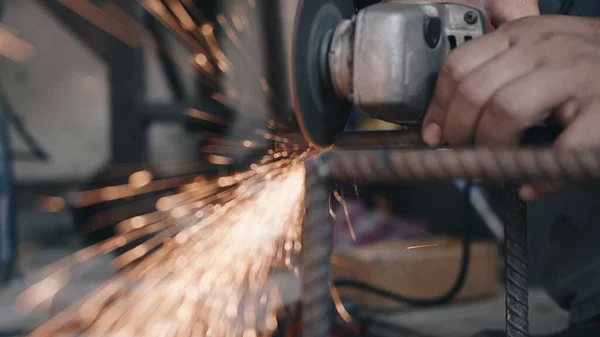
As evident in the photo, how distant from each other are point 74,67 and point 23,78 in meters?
0.30

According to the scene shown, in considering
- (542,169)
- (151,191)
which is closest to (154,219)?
(151,191)

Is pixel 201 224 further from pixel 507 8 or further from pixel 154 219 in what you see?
pixel 154 219

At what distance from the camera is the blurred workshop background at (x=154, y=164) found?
1653mm

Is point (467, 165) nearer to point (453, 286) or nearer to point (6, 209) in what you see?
point (453, 286)

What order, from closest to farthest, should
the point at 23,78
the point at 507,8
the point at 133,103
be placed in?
the point at 507,8, the point at 133,103, the point at 23,78

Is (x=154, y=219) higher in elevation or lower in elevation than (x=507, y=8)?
lower

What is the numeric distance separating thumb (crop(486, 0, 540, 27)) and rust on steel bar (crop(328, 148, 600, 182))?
1.71 ft

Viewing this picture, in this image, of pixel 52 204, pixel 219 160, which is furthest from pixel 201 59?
pixel 52 204

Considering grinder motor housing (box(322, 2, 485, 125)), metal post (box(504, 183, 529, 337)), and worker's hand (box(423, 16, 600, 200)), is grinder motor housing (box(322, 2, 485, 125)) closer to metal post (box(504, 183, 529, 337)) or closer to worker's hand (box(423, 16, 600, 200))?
worker's hand (box(423, 16, 600, 200))

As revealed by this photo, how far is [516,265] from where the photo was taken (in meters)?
0.73

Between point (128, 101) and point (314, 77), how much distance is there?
1.62 m

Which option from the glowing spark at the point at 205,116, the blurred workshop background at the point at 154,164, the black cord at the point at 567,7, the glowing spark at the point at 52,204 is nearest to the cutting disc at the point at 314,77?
the blurred workshop background at the point at 154,164

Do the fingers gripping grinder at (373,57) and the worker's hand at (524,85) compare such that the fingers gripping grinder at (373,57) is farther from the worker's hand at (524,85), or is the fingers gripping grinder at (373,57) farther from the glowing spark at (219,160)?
the glowing spark at (219,160)

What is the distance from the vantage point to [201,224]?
3.97 ft
